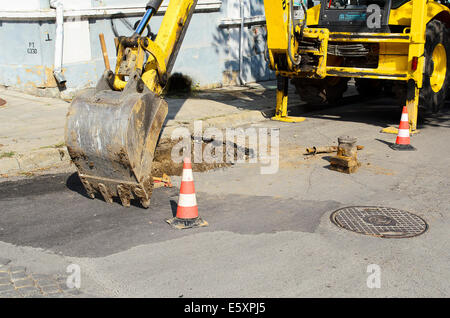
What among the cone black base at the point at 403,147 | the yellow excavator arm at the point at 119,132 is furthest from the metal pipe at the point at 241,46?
the yellow excavator arm at the point at 119,132

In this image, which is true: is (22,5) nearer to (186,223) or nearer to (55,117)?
(55,117)

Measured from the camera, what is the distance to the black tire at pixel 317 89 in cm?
1173

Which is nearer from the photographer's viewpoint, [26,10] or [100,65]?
[26,10]

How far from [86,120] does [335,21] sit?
6.60m

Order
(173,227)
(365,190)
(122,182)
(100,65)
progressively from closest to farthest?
(173,227) → (122,182) → (365,190) → (100,65)

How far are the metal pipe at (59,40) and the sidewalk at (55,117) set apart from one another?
21.6 inches

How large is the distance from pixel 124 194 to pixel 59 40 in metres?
6.54

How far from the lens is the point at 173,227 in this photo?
5500 millimetres

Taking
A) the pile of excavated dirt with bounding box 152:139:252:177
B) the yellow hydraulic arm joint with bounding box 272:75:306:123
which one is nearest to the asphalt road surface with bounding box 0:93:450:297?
the pile of excavated dirt with bounding box 152:139:252:177

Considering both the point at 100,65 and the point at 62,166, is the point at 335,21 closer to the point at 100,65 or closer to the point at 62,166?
the point at 100,65

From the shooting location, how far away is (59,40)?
445 inches

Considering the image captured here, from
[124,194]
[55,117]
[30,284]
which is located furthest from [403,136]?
[30,284]

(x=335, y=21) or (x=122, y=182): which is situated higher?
(x=335, y=21)

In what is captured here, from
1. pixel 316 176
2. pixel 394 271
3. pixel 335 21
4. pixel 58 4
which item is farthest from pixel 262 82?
pixel 394 271
